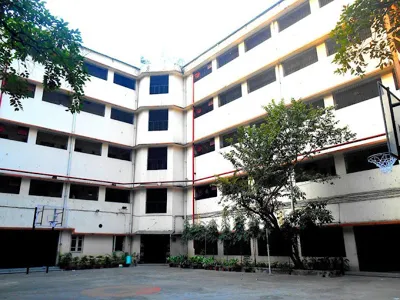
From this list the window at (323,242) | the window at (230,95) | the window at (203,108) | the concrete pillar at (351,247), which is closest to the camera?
the concrete pillar at (351,247)

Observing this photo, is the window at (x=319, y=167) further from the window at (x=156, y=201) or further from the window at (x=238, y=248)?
the window at (x=156, y=201)

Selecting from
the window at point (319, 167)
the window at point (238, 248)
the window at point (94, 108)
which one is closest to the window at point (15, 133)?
the window at point (94, 108)

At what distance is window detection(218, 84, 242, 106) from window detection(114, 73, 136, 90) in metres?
7.30

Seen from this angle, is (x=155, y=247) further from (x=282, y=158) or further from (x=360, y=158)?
(x=360, y=158)

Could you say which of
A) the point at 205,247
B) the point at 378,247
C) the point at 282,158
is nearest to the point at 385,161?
the point at 282,158

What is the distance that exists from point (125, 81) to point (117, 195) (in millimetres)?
8614

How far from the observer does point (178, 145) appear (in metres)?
22.2

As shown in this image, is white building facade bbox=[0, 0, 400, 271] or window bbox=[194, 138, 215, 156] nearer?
white building facade bbox=[0, 0, 400, 271]

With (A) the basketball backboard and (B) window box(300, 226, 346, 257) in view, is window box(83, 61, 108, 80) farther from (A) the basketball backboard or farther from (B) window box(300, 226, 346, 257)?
(A) the basketball backboard

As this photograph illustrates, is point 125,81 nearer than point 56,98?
No

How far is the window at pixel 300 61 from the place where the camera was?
1643 cm

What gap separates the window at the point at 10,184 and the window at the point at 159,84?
10.7 meters

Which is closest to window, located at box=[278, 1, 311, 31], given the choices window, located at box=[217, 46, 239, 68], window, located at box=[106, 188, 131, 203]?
window, located at box=[217, 46, 239, 68]

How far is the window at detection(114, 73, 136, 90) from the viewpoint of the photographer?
2333 cm
